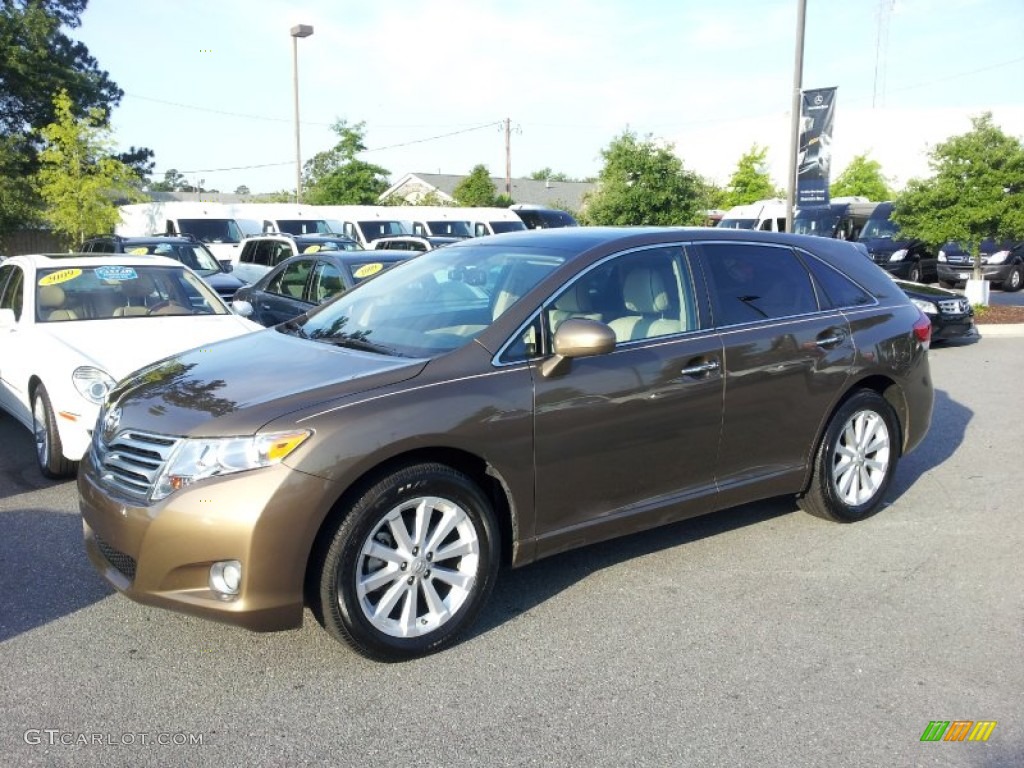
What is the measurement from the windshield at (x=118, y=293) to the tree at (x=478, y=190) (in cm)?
3724

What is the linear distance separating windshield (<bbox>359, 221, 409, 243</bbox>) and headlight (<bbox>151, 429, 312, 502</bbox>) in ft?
69.7

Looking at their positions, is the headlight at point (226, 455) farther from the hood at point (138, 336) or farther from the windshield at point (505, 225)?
the windshield at point (505, 225)

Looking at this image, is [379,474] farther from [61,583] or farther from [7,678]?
[61,583]

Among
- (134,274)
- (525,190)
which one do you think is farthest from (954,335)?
(525,190)

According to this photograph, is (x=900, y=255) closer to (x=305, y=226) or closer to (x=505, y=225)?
(x=505, y=225)

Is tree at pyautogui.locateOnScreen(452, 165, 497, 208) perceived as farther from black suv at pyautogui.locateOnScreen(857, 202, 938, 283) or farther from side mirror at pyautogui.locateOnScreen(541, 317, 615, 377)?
side mirror at pyautogui.locateOnScreen(541, 317, 615, 377)

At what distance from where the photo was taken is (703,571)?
4691 millimetres

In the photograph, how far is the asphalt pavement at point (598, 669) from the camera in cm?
312

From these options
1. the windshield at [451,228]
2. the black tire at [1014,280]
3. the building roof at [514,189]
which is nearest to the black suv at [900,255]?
the black tire at [1014,280]

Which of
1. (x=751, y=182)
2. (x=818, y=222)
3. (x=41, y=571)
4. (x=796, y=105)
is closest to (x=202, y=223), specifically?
(x=796, y=105)

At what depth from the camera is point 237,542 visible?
3352 mm

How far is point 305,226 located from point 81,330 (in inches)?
754

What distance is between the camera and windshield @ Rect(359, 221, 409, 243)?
24500 millimetres

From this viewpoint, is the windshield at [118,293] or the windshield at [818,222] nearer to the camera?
the windshield at [118,293]
